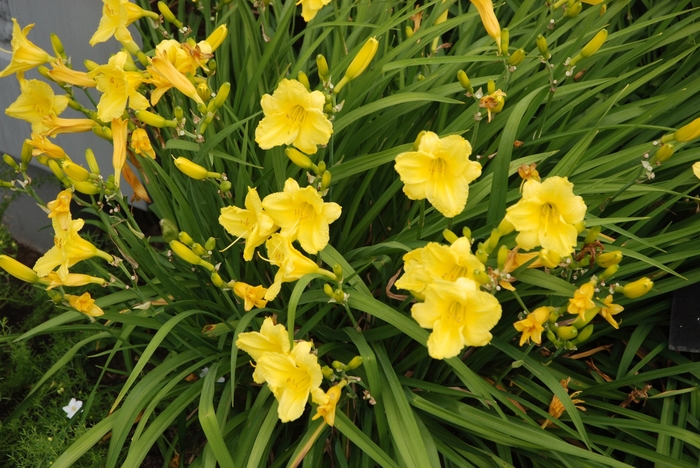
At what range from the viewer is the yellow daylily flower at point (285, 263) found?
1386mm

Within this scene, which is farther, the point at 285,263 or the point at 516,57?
the point at 516,57

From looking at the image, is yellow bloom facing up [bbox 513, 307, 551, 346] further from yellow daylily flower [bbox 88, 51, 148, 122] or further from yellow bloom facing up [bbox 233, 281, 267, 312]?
yellow daylily flower [bbox 88, 51, 148, 122]

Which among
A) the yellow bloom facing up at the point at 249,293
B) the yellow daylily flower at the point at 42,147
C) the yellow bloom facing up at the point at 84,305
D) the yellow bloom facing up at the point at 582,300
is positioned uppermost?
the yellow daylily flower at the point at 42,147

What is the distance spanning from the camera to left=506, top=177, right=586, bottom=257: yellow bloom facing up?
4.25ft

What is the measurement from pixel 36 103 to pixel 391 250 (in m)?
1.10

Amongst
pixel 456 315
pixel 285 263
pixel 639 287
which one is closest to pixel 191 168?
pixel 285 263

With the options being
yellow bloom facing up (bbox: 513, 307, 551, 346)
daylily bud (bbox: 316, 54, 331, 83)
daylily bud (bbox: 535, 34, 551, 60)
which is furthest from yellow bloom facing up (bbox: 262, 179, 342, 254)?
daylily bud (bbox: 535, 34, 551, 60)

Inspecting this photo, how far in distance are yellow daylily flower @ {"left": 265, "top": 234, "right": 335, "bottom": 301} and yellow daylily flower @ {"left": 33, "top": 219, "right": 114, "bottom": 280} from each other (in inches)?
19.2

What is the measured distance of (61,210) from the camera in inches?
61.6

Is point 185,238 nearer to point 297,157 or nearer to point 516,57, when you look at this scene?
point 297,157

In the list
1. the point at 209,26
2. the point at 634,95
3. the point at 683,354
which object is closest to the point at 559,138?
the point at 634,95

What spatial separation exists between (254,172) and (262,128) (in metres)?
0.64

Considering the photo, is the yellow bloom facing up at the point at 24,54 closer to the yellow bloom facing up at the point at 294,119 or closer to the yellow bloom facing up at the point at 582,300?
the yellow bloom facing up at the point at 294,119

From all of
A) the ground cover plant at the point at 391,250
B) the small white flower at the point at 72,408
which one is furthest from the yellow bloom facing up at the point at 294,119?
the small white flower at the point at 72,408
